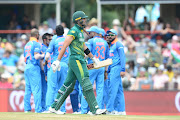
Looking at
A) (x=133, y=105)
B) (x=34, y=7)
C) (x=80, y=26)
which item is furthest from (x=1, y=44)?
(x=80, y=26)

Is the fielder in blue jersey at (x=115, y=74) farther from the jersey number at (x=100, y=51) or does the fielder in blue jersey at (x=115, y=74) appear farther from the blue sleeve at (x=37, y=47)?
the blue sleeve at (x=37, y=47)

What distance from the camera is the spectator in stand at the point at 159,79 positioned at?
1875 cm

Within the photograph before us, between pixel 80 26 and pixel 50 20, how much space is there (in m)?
12.0

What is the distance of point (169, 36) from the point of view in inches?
852

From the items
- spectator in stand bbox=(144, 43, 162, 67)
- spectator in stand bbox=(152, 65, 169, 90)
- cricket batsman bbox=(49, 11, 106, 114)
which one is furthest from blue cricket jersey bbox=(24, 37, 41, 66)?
A: spectator in stand bbox=(144, 43, 162, 67)

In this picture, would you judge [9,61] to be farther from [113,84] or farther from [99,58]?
[113,84]

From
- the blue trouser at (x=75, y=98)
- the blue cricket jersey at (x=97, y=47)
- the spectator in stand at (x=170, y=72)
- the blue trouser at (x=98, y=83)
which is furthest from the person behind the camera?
the spectator in stand at (x=170, y=72)

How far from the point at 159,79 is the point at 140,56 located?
1908 mm

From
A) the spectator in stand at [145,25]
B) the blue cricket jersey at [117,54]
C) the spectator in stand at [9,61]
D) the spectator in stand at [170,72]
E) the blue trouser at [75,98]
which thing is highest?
the spectator in stand at [145,25]

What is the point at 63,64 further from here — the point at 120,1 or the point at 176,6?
the point at 176,6

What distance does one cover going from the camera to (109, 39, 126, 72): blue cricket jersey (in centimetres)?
1334

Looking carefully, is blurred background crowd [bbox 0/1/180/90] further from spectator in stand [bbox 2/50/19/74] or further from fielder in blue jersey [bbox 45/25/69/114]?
fielder in blue jersey [bbox 45/25/69/114]

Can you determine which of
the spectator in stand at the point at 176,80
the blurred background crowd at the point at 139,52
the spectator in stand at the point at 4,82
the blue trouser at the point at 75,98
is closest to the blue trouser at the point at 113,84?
the blue trouser at the point at 75,98

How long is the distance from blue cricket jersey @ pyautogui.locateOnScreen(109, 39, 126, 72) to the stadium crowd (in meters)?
5.10
